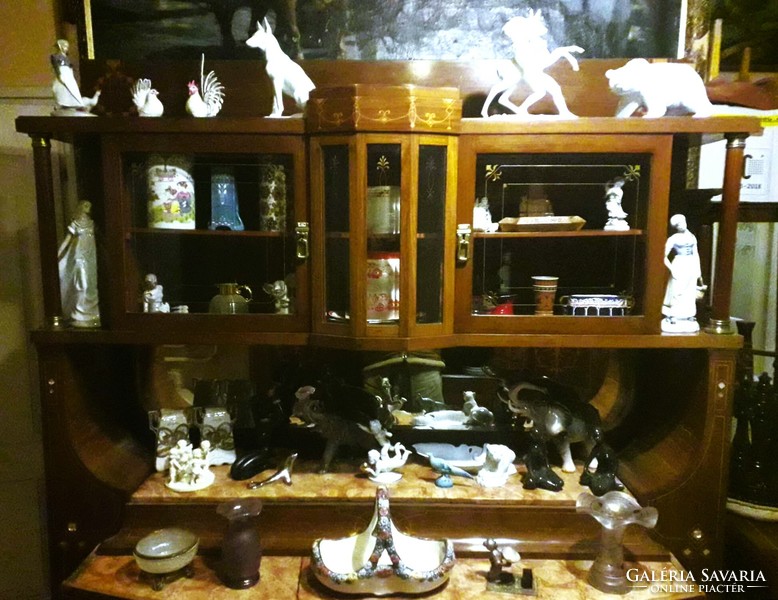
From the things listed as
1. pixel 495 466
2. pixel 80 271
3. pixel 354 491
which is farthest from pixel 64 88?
pixel 495 466

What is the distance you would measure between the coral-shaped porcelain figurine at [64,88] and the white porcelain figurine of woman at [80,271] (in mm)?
235

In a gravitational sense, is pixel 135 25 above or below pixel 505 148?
above

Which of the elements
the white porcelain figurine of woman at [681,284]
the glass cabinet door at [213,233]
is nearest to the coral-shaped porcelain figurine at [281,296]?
the glass cabinet door at [213,233]

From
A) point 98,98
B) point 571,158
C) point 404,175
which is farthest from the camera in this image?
point 98,98

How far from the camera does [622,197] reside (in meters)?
1.61

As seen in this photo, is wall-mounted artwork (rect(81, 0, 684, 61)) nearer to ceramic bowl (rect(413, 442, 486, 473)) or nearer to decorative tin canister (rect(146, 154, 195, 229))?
decorative tin canister (rect(146, 154, 195, 229))

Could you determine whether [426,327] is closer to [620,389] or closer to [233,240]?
[233,240]

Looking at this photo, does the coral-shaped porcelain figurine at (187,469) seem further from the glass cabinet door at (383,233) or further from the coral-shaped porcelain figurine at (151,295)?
the glass cabinet door at (383,233)

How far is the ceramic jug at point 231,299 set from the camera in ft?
5.46

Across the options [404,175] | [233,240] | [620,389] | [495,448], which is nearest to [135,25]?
[233,240]

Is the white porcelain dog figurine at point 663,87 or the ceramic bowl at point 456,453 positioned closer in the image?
the white porcelain dog figurine at point 663,87

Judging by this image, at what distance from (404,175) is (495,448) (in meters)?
0.77

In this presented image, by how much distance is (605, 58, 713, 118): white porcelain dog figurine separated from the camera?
1.53 m

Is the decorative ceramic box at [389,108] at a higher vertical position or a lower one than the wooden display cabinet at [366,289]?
higher
